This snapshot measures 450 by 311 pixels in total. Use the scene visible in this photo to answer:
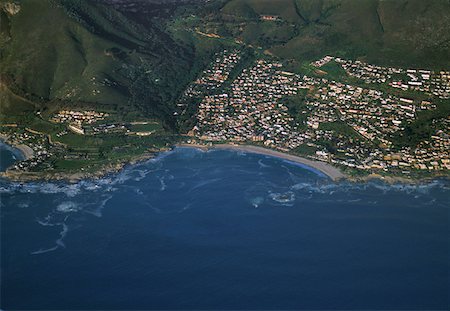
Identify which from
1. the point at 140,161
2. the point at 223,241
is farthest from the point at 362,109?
the point at 223,241

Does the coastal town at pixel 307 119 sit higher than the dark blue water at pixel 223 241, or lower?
higher

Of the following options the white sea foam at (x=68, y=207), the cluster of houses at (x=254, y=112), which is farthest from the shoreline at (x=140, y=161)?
the white sea foam at (x=68, y=207)

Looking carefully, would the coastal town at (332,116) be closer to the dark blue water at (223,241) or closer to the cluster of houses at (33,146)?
the dark blue water at (223,241)

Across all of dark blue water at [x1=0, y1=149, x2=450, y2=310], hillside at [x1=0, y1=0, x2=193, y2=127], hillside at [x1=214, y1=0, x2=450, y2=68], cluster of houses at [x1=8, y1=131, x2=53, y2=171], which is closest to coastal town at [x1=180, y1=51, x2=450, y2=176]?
hillside at [x1=214, y1=0, x2=450, y2=68]

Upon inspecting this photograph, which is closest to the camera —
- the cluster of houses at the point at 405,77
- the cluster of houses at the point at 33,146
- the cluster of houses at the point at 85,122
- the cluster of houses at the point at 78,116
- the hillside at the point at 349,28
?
the cluster of houses at the point at 33,146

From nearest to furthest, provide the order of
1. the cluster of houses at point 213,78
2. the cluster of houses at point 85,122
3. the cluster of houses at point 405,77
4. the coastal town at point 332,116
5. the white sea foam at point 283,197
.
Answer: the white sea foam at point 283,197 → the coastal town at point 332,116 → the cluster of houses at point 85,122 → the cluster of houses at point 405,77 → the cluster of houses at point 213,78

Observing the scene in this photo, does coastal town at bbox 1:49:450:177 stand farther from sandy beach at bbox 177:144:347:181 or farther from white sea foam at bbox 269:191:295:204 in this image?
white sea foam at bbox 269:191:295:204

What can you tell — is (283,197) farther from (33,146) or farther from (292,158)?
(33,146)

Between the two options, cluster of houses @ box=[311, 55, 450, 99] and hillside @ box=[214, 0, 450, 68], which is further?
hillside @ box=[214, 0, 450, 68]
